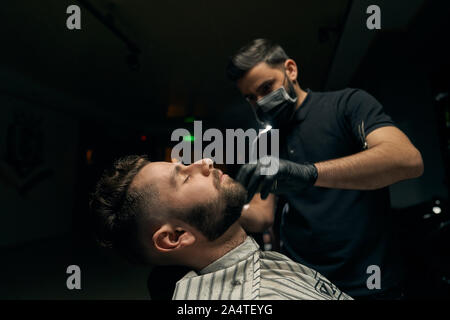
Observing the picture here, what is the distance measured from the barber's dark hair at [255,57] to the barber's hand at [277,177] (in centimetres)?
77

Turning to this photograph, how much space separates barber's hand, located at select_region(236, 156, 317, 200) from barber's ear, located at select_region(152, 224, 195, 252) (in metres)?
0.35

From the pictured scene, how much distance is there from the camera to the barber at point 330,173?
39.0 inches

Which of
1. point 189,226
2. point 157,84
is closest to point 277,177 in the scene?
point 189,226

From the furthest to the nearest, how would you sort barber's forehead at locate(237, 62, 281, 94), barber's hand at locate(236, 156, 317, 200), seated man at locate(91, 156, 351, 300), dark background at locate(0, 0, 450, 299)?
dark background at locate(0, 0, 450, 299), barber's forehead at locate(237, 62, 281, 94), seated man at locate(91, 156, 351, 300), barber's hand at locate(236, 156, 317, 200)

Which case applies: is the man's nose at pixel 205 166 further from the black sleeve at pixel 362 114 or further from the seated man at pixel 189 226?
the black sleeve at pixel 362 114

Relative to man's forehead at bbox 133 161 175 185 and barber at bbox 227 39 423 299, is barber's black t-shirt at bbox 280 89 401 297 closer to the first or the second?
barber at bbox 227 39 423 299

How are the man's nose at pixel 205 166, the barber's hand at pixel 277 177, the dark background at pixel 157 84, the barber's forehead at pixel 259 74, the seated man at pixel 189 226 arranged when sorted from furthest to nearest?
the dark background at pixel 157 84 → the barber's forehead at pixel 259 74 → the man's nose at pixel 205 166 → the seated man at pixel 189 226 → the barber's hand at pixel 277 177

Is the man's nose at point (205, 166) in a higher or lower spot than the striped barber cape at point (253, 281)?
higher

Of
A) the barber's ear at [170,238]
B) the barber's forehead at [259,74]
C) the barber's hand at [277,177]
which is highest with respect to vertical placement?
the barber's forehead at [259,74]

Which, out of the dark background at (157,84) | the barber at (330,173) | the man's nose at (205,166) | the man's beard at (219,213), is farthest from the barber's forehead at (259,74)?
the dark background at (157,84)

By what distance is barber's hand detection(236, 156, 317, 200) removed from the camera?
93 centimetres

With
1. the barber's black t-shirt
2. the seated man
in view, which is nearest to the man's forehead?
the seated man

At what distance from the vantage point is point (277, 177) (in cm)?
94
